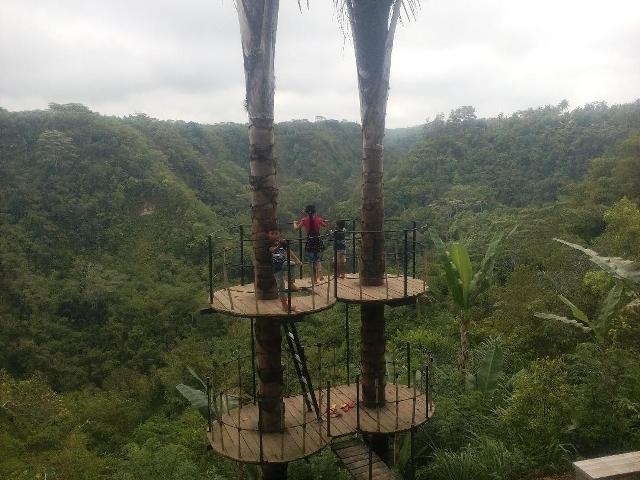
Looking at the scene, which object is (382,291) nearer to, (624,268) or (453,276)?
(624,268)

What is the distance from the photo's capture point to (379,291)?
7.43 m

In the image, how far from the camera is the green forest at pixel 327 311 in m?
8.42

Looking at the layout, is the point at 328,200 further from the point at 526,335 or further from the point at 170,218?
the point at 526,335

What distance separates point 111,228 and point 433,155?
26.6 m

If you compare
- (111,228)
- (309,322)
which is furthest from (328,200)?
(309,322)

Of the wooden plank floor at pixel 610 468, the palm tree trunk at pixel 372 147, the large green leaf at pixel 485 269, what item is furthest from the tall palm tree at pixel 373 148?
the large green leaf at pixel 485 269

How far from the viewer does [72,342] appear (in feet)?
99.7

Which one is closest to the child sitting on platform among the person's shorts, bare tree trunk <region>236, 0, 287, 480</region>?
bare tree trunk <region>236, 0, 287, 480</region>

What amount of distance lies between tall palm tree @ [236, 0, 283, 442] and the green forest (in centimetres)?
306

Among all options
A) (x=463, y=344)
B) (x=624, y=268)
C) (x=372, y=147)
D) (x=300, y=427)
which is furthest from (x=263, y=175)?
(x=463, y=344)

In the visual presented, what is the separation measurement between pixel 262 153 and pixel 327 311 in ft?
69.5

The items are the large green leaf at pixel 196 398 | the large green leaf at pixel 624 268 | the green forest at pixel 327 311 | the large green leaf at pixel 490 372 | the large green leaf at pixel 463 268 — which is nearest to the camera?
the large green leaf at pixel 624 268

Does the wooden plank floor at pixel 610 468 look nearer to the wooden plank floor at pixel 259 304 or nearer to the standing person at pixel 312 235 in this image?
the wooden plank floor at pixel 259 304

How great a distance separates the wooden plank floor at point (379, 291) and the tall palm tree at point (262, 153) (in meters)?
1.14
